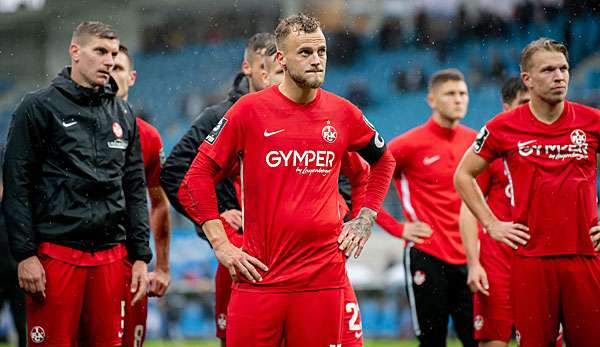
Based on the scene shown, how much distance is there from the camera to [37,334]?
613 cm

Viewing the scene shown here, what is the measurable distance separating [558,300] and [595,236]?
485mm

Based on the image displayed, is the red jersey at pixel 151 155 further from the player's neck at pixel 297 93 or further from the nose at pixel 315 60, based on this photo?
the nose at pixel 315 60

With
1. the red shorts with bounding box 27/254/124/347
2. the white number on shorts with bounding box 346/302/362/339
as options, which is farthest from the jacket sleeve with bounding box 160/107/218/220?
the white number on shorts with bounding box 346/302/362/339

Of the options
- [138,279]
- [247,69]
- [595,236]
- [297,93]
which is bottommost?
[138,279]

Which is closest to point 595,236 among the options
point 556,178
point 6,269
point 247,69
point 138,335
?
point 556,178

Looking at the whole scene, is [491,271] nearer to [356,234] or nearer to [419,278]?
[419,278]

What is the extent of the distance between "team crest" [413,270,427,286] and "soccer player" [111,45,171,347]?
220 cm

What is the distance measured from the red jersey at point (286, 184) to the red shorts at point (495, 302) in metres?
2.87

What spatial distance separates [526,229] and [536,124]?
72cm

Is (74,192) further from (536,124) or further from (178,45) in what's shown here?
(178,45)

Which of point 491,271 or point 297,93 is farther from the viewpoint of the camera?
point 491,271

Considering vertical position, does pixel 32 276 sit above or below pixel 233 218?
below

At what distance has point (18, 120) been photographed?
20.5ft

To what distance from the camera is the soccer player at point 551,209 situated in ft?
20.6
